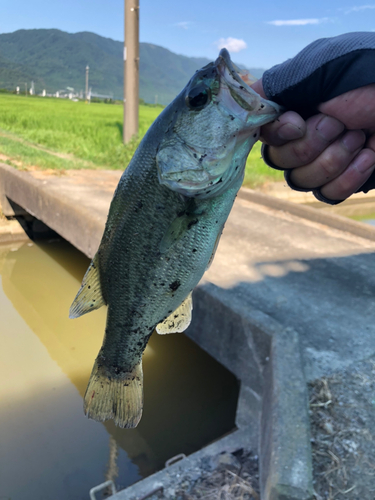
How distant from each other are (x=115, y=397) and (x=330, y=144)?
131 centimetres

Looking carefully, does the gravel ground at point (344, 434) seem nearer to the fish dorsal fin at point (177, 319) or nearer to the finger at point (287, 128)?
the fish dorsal fin at point (177, 319)

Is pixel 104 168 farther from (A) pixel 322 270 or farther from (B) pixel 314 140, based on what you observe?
(B) pixel 314 140

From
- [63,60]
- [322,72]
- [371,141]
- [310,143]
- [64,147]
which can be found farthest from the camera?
[63,60]

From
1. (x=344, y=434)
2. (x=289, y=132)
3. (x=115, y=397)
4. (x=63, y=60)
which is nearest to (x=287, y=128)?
(x=289, y=132)

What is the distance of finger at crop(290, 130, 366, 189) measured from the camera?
4.73 feet

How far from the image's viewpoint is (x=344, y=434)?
239 cm

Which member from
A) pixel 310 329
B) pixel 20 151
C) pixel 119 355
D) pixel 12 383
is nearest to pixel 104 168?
pixel 20 151

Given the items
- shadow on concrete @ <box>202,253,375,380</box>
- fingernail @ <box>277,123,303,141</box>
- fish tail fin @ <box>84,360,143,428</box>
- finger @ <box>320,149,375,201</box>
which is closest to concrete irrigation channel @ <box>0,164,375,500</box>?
shadow on concrete @ <box>202,253,375,380</box>

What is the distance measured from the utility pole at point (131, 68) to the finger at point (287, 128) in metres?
10.4

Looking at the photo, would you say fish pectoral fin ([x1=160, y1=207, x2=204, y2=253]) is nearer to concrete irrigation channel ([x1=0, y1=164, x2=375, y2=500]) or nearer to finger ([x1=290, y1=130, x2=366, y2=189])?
finger ([x1=290, y1=130, x2=366, y2=189])

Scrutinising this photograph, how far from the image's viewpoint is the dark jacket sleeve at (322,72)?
1256 mm

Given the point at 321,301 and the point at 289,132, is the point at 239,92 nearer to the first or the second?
the point at 289,132

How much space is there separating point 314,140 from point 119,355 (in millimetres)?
1133

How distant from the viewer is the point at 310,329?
3.50 metres
